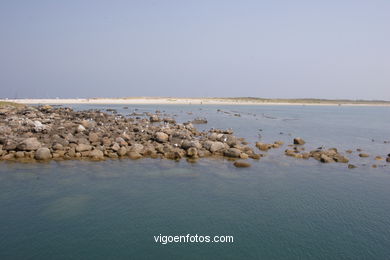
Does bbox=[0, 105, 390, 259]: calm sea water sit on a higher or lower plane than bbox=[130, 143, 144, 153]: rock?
lower

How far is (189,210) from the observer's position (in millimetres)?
14461

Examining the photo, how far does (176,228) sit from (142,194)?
4439mm

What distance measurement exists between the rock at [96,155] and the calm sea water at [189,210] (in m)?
1.23

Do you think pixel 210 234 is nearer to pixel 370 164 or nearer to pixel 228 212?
pixel 228 212

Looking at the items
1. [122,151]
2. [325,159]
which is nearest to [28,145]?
[122,151]

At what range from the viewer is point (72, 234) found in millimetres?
11984

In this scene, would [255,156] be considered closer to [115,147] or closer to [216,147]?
[216,147]

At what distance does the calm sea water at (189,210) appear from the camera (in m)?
11.2

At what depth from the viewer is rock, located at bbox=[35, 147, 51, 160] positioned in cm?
2272

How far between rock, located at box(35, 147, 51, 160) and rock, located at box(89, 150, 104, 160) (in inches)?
127

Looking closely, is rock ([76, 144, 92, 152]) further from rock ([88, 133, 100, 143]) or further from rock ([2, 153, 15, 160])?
rock ([2, 153, 15, 160])

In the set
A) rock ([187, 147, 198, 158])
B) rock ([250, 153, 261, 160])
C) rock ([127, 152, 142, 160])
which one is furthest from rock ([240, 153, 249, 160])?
rock ([127, 152, 142, 160])

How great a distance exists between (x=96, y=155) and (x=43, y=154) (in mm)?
4038

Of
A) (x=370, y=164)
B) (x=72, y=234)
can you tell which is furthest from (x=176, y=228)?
(x=370, y=164)
